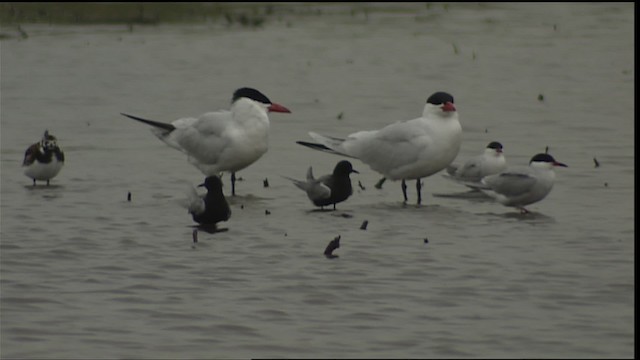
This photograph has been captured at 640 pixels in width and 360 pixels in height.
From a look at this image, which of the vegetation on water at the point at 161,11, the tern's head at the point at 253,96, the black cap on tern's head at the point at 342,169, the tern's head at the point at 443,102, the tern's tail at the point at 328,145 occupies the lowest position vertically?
the vegetation on water at the point at 161,11

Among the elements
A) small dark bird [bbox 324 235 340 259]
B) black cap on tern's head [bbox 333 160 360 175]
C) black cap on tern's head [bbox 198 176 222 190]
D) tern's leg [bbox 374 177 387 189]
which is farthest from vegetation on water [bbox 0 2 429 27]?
small dark bird [bbox 324 235 340 259]

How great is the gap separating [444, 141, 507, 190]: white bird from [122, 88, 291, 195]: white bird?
1773 millimetres

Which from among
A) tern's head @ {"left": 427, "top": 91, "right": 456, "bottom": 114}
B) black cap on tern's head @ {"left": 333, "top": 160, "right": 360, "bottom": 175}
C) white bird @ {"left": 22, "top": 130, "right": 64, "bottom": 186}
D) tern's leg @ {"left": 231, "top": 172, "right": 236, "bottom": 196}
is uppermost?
tern's head @ {"left": 427, "top": 91, "right": 456, "bottom": 114}

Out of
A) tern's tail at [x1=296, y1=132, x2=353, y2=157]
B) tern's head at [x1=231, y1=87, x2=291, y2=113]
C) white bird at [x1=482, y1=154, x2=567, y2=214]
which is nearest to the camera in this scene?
white bird at [x1=482, y1=154, x2=567, y2=214]

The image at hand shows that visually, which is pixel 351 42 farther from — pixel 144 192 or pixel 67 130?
pixel 144 192

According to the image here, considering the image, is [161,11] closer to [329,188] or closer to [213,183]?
[329,188]

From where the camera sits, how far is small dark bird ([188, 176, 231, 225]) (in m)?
13.1

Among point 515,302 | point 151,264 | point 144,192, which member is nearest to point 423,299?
point 515,302

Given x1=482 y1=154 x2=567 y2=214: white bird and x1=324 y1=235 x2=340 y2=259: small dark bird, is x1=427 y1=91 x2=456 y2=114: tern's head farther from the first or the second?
x1=324 y1=235 x2=340 y2=259: small dark bird

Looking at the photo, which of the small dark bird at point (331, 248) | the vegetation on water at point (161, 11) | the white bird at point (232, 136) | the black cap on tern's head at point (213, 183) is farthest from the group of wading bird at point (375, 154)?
the vegetation on water at point (161, 11)

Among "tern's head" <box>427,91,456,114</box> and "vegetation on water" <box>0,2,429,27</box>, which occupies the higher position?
"tern's head" <box>427,91,456,114</box>

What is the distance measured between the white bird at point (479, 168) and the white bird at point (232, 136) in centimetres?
177

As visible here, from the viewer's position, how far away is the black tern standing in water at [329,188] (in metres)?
14.1

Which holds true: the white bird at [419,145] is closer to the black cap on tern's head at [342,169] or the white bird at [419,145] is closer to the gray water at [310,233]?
the gray water at [310,233]
